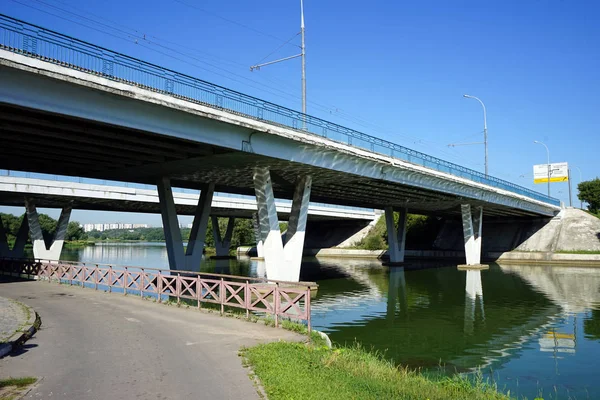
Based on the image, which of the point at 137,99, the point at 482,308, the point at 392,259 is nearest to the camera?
the point at 137,99

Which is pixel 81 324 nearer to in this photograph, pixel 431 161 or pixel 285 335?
pixel 285 335

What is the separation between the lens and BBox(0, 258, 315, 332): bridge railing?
1407cm

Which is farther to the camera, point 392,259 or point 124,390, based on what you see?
point 392,259

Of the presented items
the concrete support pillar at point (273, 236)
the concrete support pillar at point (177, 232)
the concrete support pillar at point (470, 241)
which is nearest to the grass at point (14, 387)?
the concrete support pillar at point (273, 236)

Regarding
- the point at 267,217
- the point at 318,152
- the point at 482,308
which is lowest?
the point at 482,308

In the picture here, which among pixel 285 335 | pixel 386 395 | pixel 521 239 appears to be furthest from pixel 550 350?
pixel 521 239

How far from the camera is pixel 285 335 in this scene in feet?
41.0

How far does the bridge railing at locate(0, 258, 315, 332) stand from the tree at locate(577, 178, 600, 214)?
76.9 metres

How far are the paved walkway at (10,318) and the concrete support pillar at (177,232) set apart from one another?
51.4 ft

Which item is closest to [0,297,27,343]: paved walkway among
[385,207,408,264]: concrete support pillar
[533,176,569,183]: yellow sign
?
[385,207,408,264]: concrete support pillar

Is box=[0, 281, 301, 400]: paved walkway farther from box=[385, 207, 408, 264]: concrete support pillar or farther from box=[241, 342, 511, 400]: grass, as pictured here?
box=[385, 207, 408, 264]: concrete support pillar

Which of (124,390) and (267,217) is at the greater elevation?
(267,217)

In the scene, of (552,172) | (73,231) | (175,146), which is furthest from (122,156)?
(73,231)

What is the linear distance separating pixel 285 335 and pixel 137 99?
11072mm
